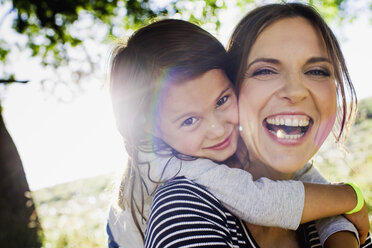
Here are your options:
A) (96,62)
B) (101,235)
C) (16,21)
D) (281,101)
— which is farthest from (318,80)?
(16,21)

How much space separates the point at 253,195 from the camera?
173cm

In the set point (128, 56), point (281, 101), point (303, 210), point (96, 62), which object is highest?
point (128, 56)

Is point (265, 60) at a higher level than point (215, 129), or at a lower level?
higher

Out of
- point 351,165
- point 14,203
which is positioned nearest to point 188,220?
point 14,203

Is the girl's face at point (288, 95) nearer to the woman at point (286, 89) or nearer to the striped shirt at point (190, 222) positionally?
the woman at point (286, 89)

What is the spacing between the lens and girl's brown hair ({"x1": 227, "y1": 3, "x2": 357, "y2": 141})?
219 centimetres

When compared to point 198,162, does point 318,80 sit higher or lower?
higher

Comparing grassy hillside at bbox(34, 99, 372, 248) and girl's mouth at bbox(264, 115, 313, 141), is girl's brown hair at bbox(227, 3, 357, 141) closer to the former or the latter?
girl's mouth at bbox(264, 115, 313, 141)

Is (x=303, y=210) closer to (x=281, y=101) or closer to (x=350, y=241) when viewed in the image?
(x=350, y=241)

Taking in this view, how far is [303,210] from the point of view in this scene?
1782mm

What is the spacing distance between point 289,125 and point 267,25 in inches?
26.7

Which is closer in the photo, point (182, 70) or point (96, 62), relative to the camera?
point (182, 70)

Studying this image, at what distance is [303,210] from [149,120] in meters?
1.23

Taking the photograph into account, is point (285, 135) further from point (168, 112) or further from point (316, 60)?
point (168, 112)
